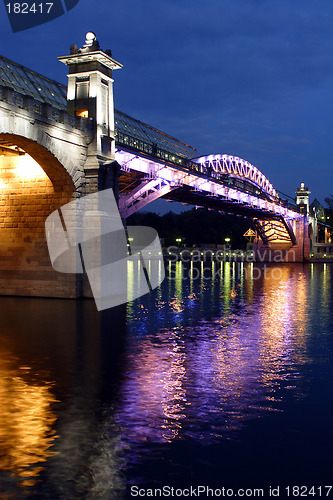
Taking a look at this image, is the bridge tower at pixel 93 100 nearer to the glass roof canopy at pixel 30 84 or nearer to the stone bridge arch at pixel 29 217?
the stone bridge arch at pixel 29 217

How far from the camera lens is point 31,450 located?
264 inches

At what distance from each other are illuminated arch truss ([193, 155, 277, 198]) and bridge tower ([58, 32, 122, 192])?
34357mm

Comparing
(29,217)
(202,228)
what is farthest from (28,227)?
(202,228)

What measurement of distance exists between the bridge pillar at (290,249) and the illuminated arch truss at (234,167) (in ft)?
27.6

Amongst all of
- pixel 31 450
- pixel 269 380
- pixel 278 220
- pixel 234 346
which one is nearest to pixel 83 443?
pixel 31 450

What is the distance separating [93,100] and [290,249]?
72.0 m

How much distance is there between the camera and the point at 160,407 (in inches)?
335

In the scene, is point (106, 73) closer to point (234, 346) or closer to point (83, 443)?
point (234, 346)

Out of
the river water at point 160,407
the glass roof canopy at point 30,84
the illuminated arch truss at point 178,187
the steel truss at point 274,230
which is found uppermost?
the glass roof canopy at point 30,84

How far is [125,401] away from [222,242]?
12374 cm

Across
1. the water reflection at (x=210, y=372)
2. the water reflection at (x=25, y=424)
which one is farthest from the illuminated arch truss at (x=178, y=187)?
the water reflection at (x=25, y=424)

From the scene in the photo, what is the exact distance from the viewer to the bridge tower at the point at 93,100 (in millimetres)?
23297

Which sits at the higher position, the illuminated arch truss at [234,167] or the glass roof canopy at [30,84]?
the illuminated arch truss at [234,167]

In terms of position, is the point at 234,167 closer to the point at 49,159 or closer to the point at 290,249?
the point at 290,249
